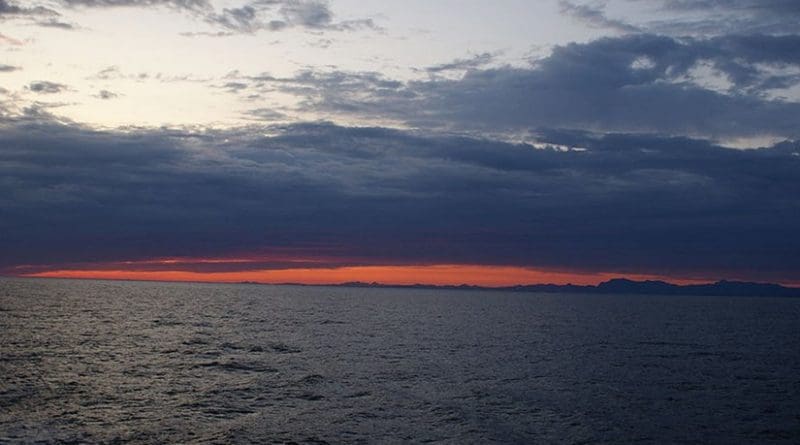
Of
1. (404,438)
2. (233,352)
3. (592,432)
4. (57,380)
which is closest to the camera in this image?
(404,438)

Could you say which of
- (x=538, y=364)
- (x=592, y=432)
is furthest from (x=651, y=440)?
(x=538, y=364)

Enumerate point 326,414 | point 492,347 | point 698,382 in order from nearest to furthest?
1. point 326,414
2. point 698,382
3. point 492,347

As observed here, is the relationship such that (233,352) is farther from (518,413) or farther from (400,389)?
(518,413)

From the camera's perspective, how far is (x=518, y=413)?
42.3 m

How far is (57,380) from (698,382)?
51.8 meters

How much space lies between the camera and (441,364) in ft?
217

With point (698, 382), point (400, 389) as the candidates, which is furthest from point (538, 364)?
point (400, 389)

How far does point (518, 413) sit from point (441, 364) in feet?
78.9

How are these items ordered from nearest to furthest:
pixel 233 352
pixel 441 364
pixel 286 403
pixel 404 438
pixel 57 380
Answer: pixel 404 438, pixel 286 403, pixel 57 380, pixel 441 364, pixel 233 352

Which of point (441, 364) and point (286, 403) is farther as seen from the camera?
point (441, 364)

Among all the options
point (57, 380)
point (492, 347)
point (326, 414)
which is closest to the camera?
point (326, 414)

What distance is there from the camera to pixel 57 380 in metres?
49.8

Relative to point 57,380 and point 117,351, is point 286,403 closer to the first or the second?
point 57,380

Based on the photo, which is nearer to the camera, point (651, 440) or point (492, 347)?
point (651, 440)
